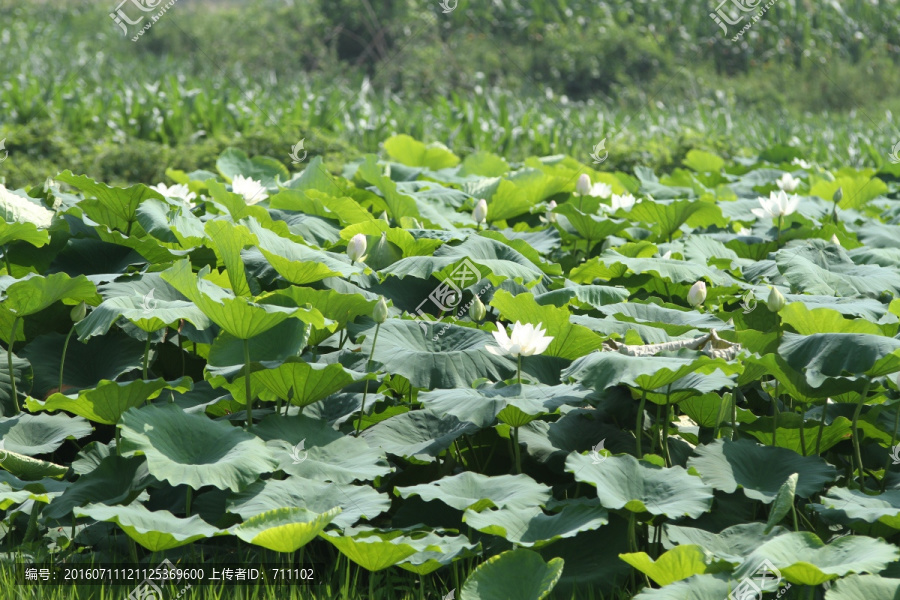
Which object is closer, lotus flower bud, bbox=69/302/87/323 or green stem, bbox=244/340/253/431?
green stem, bbox=244/340/253/431

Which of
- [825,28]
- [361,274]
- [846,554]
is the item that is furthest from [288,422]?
[825,28]

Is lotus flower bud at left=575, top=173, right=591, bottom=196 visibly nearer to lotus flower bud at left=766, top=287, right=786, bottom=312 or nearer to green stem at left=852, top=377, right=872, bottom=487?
lotus flower bud at left=766, top=287, right=786, bottom=312

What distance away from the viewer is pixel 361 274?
294 centimetres

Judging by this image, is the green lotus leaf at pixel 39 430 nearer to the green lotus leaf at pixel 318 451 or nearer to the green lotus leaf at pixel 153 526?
the green lotus leaf at pixel 153 526

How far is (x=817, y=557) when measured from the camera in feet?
6.11

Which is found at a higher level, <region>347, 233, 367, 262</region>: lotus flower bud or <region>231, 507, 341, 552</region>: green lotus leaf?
<region>347, 233, 367, 262</region>: lotus flower bud

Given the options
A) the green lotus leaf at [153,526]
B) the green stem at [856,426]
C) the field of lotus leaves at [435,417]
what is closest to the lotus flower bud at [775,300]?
the field of lotus leaves at [435,417]

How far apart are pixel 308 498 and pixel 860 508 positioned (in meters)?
1.31

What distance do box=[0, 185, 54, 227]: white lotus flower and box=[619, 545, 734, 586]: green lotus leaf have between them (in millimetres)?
2248

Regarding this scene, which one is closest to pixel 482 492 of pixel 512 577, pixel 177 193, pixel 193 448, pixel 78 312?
pixel 512 577

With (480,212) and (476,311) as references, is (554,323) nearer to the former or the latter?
(476,311)

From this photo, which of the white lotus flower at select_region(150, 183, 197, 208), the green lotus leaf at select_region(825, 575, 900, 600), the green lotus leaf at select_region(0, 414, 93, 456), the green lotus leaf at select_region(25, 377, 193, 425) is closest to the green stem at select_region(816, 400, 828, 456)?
the green lotus leaf at select_region(825, 575, 900, 600)

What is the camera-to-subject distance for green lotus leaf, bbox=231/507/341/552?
Answer: 1842 mm

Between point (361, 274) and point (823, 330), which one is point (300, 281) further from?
point (823, 330)
